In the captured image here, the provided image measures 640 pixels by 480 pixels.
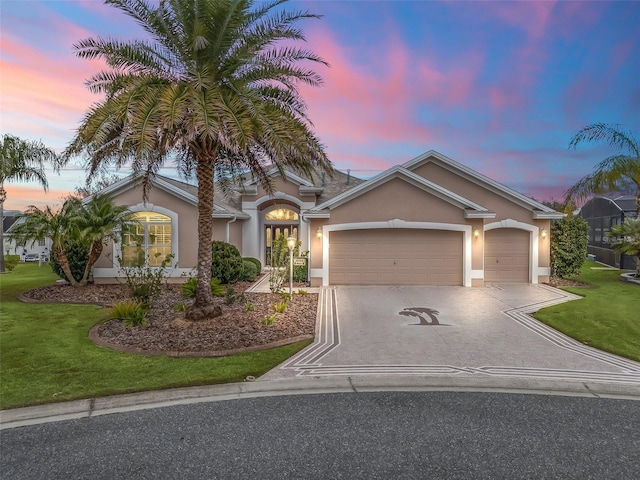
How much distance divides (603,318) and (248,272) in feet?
41.8

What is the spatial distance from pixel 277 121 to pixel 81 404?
21.3 feet

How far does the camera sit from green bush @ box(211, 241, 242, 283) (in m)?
14.7

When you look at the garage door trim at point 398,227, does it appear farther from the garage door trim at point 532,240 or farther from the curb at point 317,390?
the curb at point 317,390

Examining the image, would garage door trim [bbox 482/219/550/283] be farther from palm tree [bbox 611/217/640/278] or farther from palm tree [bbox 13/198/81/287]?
palm tree [bbox 13/198/81/287]

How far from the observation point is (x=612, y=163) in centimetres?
1772

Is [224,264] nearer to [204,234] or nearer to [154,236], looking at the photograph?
[154,236]

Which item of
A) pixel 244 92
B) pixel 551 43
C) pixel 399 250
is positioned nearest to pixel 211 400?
pixel 244 92

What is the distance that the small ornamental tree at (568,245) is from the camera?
54.6 ft

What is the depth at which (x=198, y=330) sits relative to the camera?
8266mm

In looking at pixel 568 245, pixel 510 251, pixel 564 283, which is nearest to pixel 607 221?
pixel 568 245

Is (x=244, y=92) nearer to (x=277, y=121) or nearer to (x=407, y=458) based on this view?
(x=277, y=121)

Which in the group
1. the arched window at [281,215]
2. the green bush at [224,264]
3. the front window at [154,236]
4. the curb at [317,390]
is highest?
the arched window at [281,215]

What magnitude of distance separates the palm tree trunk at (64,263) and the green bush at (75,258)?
23 centimetres

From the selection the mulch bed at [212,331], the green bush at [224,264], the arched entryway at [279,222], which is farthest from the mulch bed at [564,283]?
the green bush at [224,264]
